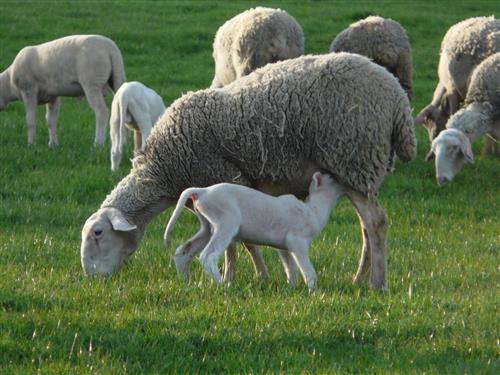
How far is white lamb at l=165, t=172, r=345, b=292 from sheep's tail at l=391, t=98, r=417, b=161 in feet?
2.36

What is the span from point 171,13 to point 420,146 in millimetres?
12576

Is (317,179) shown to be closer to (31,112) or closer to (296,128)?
(296,128)

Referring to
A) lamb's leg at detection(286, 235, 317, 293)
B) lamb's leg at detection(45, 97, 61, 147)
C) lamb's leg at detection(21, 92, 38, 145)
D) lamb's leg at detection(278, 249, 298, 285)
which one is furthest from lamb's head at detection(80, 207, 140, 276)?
lamb's leg at detection(21, 92, 38, 145)

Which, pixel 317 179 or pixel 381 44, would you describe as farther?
pixel 381 44

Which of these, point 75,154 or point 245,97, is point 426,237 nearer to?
point 245,97

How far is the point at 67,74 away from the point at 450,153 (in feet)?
17.4

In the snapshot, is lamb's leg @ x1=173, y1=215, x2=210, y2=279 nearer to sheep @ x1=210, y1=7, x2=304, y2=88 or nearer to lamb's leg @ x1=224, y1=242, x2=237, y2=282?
lamb's leg @ x1=224, y1=242, x2=237, y2=282

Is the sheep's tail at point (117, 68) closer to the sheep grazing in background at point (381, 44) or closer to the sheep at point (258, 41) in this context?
the sheep at point (258, 41)

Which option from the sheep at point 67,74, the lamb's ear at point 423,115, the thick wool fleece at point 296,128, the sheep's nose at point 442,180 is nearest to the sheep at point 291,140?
the thick wool fleece at point 296,128

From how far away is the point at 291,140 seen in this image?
25.9 feet

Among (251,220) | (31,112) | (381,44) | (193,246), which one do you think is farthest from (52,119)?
(251,220)

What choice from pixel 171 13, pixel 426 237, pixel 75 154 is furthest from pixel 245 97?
pixel 171 13

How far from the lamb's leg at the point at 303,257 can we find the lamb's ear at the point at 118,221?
120 centimetres

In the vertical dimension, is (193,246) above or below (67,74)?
above
